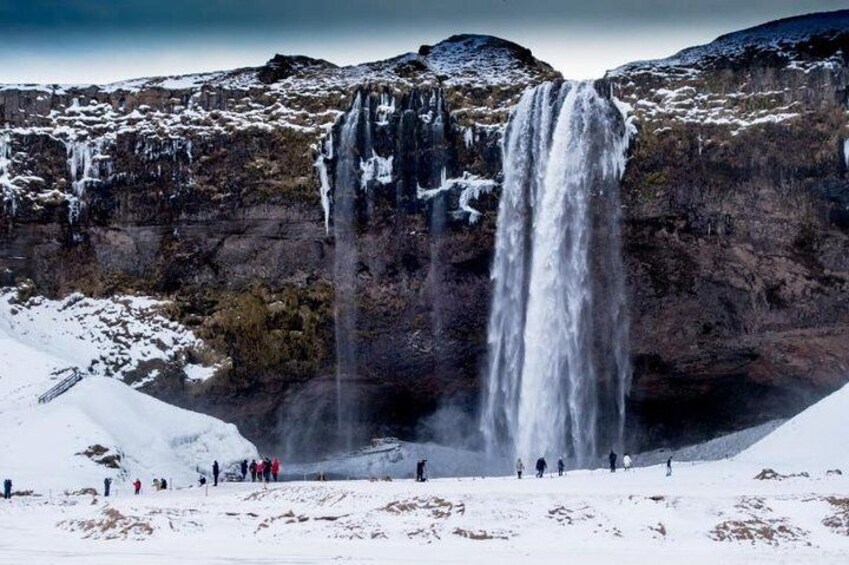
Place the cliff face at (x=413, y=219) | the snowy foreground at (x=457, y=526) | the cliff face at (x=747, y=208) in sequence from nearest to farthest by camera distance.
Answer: the snowy foreground at (x=457, y=526), the cliff face at (x=747, y=208), the cliff face at (x=413, y=219)

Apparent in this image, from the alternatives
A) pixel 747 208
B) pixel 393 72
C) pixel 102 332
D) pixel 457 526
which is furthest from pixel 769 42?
pixel 457 526

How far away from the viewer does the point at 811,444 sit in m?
44.2

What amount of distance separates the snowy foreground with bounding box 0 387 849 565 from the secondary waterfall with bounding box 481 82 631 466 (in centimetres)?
1658

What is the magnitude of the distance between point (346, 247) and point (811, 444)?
22.9m

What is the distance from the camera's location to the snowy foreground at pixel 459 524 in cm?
3162

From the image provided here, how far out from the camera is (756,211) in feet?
186

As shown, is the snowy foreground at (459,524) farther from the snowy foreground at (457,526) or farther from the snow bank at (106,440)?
the snow bank at (106,440)

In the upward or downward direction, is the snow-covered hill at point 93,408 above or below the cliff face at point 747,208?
below

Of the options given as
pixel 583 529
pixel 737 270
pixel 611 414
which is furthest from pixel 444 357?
pixel 583 529

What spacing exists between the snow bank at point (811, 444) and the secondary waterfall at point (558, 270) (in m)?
12.0

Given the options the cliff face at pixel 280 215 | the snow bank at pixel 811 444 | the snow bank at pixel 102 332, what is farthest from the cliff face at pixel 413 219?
the snow bank at pixel 811 444

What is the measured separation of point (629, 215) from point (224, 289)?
685 inches

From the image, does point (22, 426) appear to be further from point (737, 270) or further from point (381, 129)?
point (737, 270)

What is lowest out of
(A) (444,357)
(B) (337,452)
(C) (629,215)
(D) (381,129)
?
(B) (337,452)
